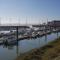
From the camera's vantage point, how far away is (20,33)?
39094mm

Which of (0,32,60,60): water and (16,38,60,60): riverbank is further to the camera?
(0,32,60,60): water

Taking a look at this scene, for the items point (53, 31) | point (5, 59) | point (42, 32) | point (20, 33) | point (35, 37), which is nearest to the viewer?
point (5, 59)

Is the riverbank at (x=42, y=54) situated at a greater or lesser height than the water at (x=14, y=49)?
greater

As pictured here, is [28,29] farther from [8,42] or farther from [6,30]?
[8,42]

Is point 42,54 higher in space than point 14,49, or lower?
higher

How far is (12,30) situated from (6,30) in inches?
60.9

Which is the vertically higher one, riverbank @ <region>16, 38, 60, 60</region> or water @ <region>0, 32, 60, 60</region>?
riverbank @ <region>16, 38, 60, 60</region>

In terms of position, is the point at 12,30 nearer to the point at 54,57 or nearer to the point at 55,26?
the point at 55,26

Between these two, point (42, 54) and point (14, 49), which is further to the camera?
point (14, 49)

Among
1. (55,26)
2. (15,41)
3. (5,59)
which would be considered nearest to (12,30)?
(15,41)

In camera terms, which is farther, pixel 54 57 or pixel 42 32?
pixel 42 32

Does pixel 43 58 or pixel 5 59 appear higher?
pixel 43 58

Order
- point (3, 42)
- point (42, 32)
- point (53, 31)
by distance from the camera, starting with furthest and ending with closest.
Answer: point (53, 31), point (42, 32), point (3, 42)

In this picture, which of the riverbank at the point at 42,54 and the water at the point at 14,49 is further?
the water at the point at 14,49
